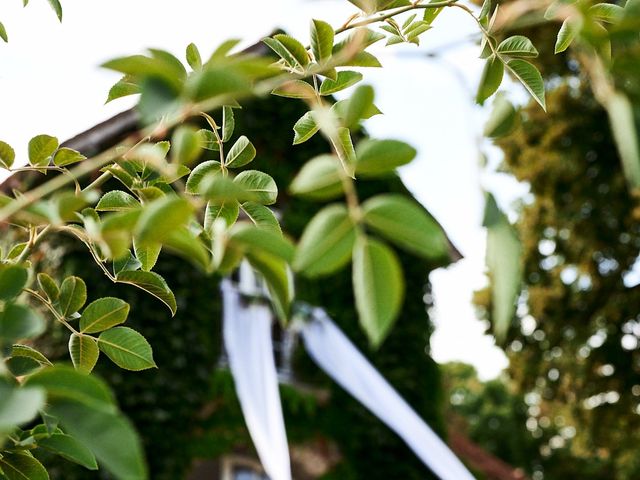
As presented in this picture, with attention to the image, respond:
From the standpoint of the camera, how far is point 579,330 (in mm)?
13438

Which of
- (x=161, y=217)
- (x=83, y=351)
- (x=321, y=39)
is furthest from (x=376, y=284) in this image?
(x=83, y=351)

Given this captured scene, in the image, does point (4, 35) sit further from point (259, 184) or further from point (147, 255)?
point (259, 184)

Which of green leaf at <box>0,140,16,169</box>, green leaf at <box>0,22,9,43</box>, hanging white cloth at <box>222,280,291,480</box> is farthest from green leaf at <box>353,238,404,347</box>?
hanging white cloth at <box>222,280,291,480</box>

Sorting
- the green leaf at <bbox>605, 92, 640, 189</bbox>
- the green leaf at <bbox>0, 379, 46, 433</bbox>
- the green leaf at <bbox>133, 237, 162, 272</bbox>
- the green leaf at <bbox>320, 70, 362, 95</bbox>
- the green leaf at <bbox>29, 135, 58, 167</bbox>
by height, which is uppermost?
the green leaf at <bbox>0, 379, 46, 433</bbox>

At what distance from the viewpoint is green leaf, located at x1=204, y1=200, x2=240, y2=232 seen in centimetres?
132

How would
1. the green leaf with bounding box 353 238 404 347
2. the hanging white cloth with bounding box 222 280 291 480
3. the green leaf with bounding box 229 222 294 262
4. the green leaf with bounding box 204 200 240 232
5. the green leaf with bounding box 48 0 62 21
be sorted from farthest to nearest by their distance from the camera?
the hanging white cloth with bounding box 222 280 291 480 → the green leaf with bounding box 48 0 62 21 → the green leaf with bounding box 204 200 240 232 → the green leaf with bounding box 229 222 294 262 → the green leaf with bounding box 353 238 404 347

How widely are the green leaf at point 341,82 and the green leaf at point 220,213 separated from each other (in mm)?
241

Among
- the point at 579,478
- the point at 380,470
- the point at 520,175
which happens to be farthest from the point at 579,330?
the point at 579,478

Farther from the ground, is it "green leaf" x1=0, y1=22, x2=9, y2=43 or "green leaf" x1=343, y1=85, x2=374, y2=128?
"green leaf" x1=0, y1=22, x2=9, y2=43

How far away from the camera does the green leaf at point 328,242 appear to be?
76 centimetres

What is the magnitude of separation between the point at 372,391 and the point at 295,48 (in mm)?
6907

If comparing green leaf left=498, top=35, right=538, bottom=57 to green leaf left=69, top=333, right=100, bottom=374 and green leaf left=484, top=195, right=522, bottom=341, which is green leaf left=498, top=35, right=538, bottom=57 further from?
green leaf left=69, top=333, right=100, bottom=374

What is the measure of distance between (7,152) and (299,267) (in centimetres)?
90

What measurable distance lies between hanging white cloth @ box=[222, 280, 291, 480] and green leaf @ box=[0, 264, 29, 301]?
18.6 ft
